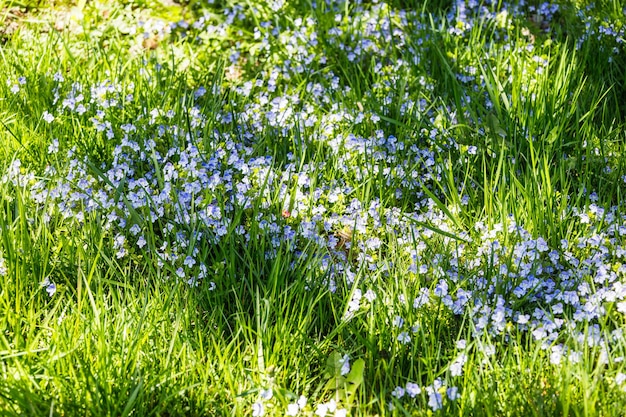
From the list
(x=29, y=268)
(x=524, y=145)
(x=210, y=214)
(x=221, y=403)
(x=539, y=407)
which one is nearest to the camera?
(x=539, y=407)

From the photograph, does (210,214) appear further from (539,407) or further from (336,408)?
(539,407)

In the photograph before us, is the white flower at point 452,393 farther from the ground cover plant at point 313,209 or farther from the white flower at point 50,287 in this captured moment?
the white flower at point 50,287

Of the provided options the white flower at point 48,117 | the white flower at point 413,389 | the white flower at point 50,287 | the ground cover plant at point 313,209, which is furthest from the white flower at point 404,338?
the white flower at point 48,117

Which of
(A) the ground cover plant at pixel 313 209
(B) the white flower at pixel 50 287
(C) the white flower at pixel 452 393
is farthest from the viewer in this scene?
(B) the white flower at pixel 50 287

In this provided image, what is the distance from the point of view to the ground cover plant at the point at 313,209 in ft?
8.43

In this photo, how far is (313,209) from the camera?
337 centimetres

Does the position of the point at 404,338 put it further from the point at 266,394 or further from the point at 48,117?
the point at 48,117

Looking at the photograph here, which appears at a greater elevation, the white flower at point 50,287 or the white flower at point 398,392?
the white flower at point 398,392

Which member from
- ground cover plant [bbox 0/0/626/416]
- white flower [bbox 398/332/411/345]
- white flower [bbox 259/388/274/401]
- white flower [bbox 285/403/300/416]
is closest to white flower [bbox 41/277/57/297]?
ground cover plant [bbox 0/0/626/416]

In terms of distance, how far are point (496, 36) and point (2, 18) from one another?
122 inches

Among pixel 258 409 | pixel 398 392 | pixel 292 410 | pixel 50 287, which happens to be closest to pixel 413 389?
pixel 398 392

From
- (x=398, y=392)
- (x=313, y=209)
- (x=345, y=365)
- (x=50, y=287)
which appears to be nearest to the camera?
(x=398, y=392)

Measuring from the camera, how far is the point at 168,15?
15.7 ft

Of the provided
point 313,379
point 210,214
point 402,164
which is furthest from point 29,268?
point 402,164
